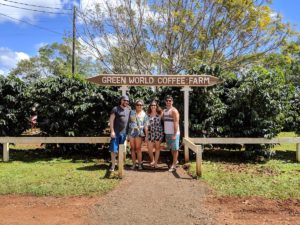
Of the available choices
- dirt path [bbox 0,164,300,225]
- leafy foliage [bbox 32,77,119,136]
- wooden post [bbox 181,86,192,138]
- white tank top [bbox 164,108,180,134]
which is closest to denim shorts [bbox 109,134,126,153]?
white tank top [bbox 164,108,180,134]

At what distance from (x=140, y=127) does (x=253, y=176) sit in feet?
9.32

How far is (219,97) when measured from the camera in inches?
461

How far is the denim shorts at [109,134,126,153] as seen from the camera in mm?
9062

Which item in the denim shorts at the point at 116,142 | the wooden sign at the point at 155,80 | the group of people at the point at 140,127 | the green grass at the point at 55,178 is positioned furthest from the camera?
the wooden sign at the point at 155,80

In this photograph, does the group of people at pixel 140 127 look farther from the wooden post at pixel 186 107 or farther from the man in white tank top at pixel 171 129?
the wooden post at pixel 186 107

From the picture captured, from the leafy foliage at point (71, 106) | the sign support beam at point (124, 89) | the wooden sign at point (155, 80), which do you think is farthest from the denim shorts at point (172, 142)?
the leafy foliage at point (71, 106)

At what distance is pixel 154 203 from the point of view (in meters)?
6.41

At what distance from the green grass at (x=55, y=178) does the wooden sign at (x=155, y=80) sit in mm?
2238

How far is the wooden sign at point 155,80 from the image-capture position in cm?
1049

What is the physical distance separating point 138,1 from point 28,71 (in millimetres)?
36692

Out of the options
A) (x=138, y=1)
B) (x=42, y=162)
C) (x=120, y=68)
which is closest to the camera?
(x=42, y=162)

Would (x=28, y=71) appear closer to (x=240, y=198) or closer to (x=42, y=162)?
(x=42, y=162)

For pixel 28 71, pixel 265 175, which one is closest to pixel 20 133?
pixel 265 175

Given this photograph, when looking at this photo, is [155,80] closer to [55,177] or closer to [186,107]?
[186,107]
